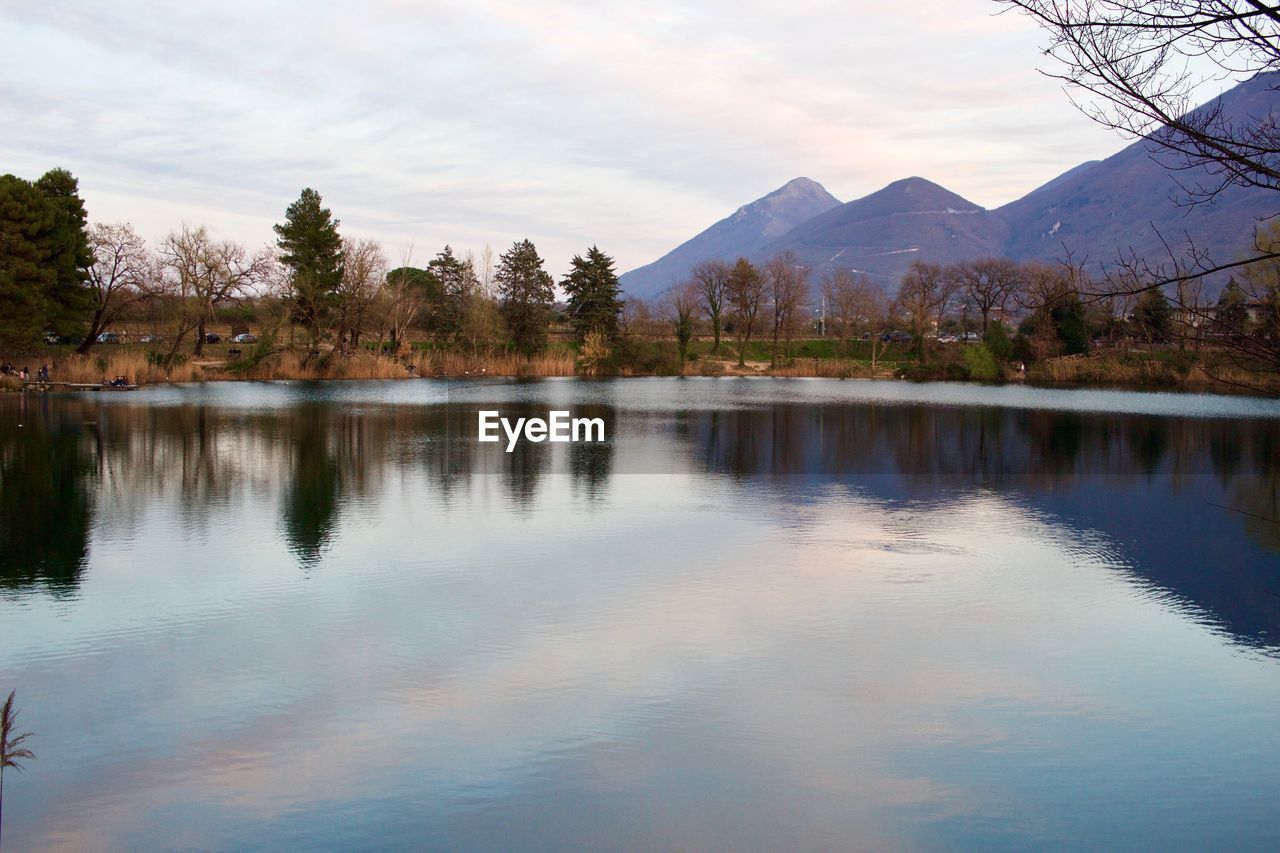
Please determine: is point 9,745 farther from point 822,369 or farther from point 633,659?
point 822,369

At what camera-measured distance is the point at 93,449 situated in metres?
22.2

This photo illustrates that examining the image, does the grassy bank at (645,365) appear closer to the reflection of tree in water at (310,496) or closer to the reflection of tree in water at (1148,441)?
the reflection of tree in water at (1148,441)

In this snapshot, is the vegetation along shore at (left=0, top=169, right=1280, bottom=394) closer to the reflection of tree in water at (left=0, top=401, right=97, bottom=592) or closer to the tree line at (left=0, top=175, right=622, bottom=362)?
the tree line at (left=0, top=175, right=622, bottom=362)

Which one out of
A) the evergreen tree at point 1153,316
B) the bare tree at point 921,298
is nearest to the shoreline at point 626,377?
the bare tree at point 921,298

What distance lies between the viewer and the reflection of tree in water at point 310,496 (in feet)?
44.0

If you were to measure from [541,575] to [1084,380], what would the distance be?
56836 mm

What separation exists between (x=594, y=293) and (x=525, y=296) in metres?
5.02

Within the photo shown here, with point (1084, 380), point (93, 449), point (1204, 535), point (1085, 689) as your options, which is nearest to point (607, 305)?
point (1084, 380)

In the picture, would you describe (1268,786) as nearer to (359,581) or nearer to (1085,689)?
(1085,689)

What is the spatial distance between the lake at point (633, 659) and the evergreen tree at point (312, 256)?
39.1 metres

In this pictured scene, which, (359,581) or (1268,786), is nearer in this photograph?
(1268,786)

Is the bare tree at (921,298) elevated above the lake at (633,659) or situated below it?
above

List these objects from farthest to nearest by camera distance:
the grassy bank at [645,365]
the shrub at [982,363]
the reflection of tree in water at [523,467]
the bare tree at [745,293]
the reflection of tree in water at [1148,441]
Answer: the bare tree at [745,293] → the shrub at [982,363] → the grassy bank at [645,365] → the reflection of tree in water at [1148,441] → the reflection of tree in water at [523,467]

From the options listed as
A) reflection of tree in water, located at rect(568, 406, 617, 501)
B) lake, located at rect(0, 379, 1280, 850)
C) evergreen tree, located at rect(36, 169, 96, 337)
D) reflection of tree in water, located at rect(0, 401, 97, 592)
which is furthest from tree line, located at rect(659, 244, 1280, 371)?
reflection of tree in water, located at rect(0, 401, 97, 592)
